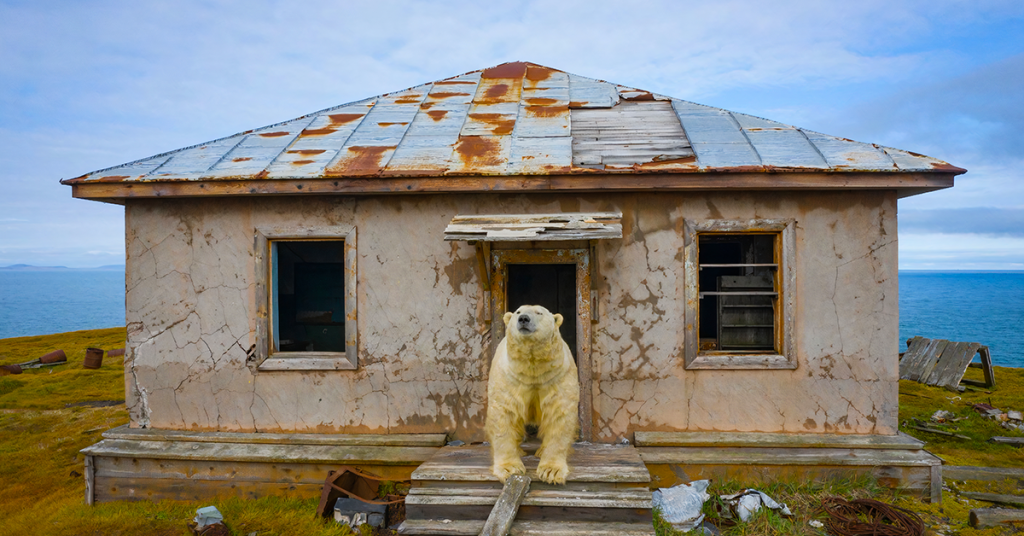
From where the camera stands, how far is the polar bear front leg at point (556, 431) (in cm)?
424

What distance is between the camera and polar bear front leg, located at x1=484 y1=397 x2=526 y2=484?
4.27 m

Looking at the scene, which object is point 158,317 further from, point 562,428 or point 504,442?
point 562,428

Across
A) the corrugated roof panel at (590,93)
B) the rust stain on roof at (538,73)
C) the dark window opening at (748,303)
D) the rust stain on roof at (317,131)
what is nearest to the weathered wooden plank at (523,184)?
the dark window opening at (748,303)

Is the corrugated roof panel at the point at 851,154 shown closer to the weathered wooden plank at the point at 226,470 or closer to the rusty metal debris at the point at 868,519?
the rusty metal debris at the point at 868,519

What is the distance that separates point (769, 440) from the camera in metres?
5.01

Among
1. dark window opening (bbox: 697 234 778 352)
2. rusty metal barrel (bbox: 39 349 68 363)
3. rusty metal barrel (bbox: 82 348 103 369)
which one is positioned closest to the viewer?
dark window opening (bbox: 697 234 778 352)

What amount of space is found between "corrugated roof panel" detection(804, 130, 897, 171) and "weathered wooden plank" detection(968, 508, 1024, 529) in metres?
3.09

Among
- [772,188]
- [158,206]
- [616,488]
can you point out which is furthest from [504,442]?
[158,206]

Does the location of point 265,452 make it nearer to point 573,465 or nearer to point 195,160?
point 573,465

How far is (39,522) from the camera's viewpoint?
4836mm

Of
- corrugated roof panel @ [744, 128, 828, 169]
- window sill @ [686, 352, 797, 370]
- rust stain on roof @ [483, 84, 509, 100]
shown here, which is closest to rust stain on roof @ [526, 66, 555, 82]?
rust stain on roof @ [483, 84, 509, 100]

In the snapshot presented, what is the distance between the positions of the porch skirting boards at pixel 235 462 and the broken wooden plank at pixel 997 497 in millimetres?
5169

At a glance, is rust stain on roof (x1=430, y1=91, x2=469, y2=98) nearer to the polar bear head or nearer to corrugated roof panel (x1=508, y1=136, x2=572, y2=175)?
corrugated roof panel (x1=508, y1=136, x2=572, y2=175)

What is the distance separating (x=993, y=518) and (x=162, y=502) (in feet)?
25.0
